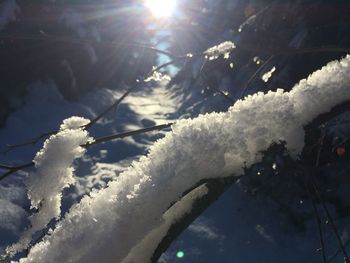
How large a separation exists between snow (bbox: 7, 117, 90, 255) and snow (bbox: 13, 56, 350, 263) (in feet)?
0.49

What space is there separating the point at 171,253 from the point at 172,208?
541 centimetres

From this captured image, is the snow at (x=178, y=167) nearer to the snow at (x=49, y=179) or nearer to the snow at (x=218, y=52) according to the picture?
the snow at (x=49, y=179)

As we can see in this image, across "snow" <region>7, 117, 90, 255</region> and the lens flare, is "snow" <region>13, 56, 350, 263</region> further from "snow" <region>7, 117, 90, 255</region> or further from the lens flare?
the lens flare

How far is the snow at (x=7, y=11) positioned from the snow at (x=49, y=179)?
12383mm

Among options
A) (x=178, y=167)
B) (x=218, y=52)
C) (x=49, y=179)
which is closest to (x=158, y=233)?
(x=178, y=167)

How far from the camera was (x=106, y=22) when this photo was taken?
19484 millimetres

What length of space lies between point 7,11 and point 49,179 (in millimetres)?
12796

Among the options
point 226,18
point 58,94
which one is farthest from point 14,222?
point 226,18

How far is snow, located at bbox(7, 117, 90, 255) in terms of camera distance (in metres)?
1.11

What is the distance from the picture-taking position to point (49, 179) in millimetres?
1112

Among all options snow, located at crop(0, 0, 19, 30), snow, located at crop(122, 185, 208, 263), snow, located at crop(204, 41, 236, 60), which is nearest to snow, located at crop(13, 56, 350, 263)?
snow, located at crop(122, 185, 208, 263)

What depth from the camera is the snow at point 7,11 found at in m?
12.3

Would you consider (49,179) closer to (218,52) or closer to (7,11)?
(218,52)

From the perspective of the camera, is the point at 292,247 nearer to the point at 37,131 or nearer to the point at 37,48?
the point at 37,131
